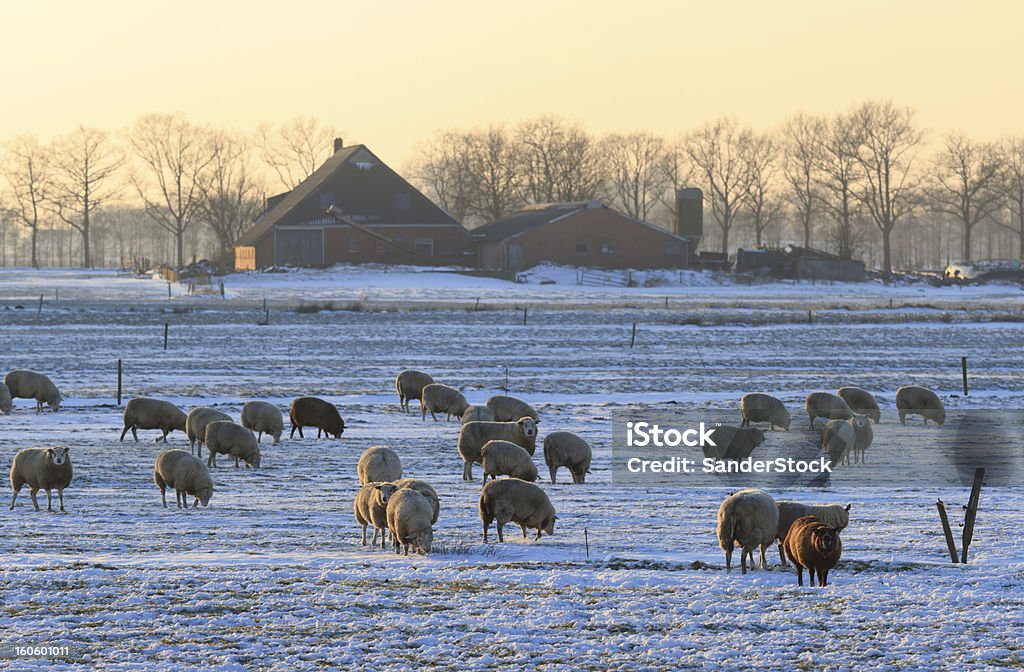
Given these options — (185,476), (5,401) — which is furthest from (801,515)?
(5,401)

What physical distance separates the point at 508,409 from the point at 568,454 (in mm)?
5893

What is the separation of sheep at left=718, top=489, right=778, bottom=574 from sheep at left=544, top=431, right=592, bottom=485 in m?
5.64

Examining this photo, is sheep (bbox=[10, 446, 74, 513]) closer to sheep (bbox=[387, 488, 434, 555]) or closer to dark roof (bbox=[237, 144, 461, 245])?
sheep (bbox=[387, 488, 434, 555])

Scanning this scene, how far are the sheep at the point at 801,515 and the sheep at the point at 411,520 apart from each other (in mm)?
3856

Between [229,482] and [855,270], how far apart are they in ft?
257

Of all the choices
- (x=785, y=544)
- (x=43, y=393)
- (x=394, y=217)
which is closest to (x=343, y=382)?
(x=43, y=393)

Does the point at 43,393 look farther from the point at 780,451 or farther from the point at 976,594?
the point at 976,594

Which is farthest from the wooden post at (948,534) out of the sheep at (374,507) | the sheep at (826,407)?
the sheep at (826,407)

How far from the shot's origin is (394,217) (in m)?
92.1

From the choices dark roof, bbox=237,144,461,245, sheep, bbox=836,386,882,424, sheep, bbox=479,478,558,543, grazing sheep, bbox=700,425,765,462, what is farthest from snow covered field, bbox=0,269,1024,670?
dark roof, bbox=237,144,461,245

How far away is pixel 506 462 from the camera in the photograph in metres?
18.2

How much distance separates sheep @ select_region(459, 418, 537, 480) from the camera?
1966cm

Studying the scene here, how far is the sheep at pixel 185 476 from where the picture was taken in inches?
665

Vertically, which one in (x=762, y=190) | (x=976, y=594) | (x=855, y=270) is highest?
(x=762, y=190)
